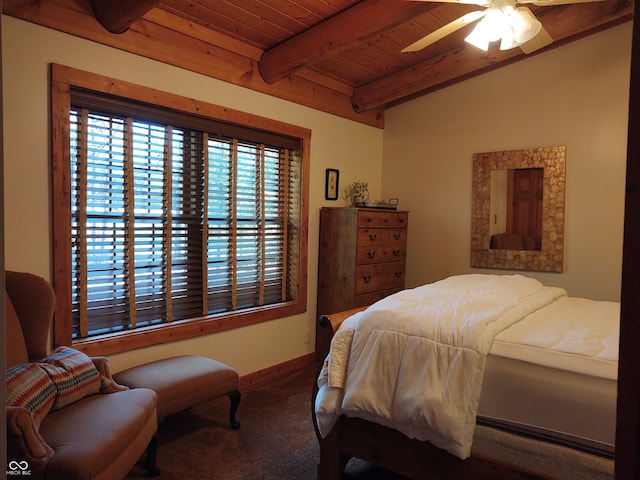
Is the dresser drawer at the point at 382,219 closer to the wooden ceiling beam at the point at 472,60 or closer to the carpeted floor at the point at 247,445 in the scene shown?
the wooden ceiling beam at the point at 472,60

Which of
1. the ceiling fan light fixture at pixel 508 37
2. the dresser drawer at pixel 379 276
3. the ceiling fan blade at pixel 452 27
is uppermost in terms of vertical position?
the ceiling fan blade at pixel 452 27

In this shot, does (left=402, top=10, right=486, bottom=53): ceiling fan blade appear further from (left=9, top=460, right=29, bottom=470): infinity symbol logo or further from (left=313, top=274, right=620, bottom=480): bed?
(left=9, top=460, right=29, bottom=470): infinity symbol logo

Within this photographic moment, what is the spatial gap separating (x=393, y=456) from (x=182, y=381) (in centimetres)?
123

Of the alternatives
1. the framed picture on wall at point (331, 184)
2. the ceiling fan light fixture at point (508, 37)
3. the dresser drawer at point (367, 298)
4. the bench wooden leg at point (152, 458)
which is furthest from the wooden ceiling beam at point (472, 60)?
the bench wooden leg at point (152, 458)

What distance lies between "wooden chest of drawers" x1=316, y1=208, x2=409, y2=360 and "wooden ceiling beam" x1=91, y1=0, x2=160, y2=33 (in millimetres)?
2157

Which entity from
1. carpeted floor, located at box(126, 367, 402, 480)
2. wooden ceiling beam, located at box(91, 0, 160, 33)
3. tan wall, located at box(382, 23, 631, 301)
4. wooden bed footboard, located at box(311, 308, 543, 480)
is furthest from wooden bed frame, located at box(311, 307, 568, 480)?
tan wall, located at box(382, 23, 631, 301)

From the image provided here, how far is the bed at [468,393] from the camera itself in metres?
1.59

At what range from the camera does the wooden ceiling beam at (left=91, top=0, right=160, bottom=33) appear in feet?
7.59

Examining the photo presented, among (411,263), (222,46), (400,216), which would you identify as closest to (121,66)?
(222,46)

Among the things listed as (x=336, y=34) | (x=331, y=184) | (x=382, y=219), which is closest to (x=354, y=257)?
(x=382, y=219)

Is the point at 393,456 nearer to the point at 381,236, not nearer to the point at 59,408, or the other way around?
the point at 59,408

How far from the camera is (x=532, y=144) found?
4.04 meters

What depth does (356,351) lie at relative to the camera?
1.98 metres

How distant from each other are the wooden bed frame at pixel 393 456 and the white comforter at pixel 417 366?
0.30 feet
